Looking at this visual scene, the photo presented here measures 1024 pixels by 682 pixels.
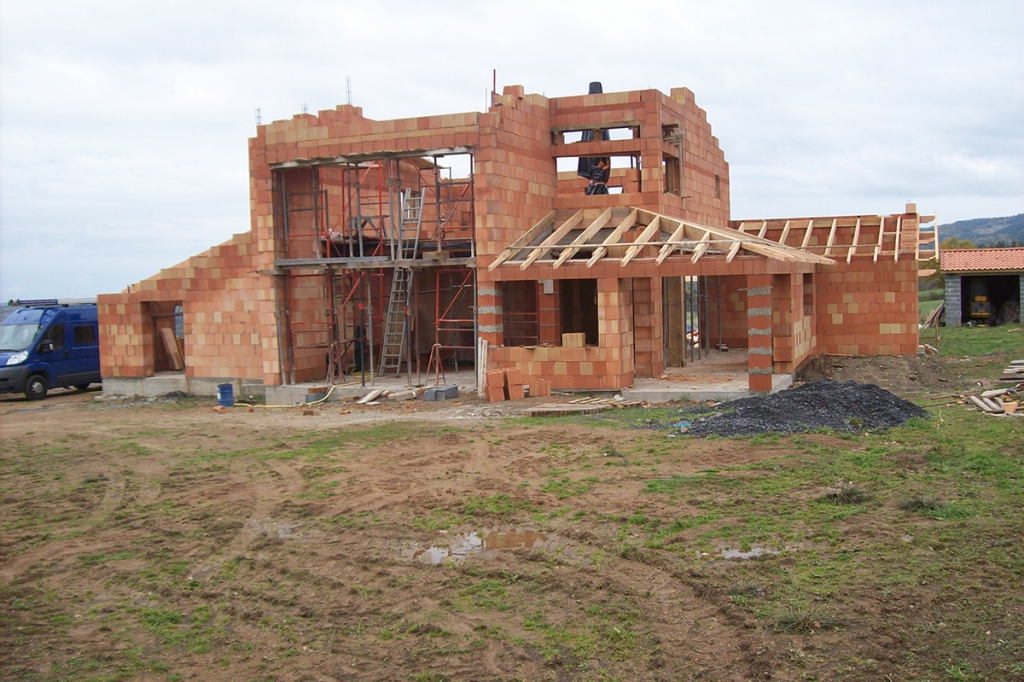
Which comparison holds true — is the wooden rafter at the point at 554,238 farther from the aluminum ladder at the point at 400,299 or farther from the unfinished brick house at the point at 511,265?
the aluminum ladder at the point at 400,299

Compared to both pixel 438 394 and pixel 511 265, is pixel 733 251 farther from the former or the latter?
pixel 438 394

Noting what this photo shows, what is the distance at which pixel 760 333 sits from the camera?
54.7 ft

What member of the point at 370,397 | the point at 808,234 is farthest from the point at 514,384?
the point at 808,234

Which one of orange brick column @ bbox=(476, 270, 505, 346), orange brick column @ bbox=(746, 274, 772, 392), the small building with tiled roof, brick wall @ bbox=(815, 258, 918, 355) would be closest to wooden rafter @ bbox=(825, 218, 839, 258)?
brick wall @ bbox=(815, 258, 918, 355)

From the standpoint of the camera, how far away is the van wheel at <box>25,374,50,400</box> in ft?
74.8

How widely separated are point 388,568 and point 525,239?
12.0 m

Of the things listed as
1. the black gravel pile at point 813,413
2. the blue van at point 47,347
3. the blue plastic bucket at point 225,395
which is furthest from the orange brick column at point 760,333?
the blue van at point 47,347

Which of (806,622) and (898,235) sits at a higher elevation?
(898,235)

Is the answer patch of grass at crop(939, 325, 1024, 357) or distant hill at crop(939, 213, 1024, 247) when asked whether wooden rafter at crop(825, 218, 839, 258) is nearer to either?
patch of grass at crop(939, 325, 1024, 357)

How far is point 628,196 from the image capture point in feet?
67.3

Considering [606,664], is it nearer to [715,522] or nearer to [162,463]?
[715,522]

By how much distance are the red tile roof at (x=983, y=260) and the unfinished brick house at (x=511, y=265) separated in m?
11.3

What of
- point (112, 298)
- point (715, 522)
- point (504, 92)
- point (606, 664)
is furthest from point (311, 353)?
point (606, 664)

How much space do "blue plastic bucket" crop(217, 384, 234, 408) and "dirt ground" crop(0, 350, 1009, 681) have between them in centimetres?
517
